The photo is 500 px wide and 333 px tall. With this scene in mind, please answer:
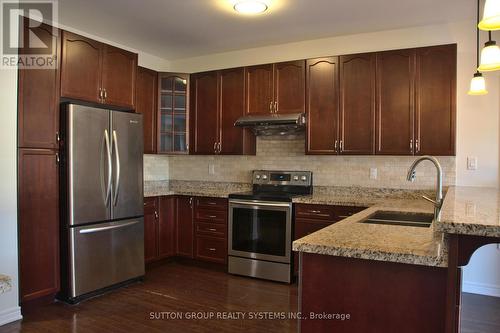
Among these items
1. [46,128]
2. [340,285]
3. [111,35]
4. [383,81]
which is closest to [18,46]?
[46,128]

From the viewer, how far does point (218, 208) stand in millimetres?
4238

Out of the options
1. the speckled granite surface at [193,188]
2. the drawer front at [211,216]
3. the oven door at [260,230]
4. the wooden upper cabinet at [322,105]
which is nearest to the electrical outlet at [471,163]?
the wooden upper cabinet at [322,105]

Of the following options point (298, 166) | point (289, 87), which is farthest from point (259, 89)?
point (298, 166)

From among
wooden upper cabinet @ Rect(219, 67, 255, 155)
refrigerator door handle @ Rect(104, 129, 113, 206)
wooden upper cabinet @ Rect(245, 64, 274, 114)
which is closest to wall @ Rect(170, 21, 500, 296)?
wooden upper cabinet @ Rect(245, 64, 274, 114)

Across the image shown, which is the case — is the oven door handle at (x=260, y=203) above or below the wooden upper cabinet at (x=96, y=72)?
below

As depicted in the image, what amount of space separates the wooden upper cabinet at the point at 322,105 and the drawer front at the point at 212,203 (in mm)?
1115

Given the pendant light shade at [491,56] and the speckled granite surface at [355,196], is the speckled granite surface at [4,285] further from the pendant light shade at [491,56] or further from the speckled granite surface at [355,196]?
the speckled granite surface at [355,196]

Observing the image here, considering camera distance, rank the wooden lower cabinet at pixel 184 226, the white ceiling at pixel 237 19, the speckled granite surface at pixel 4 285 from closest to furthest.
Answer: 1. the speckled granite surface at pixel 4 285
2. the white ceiling at pixel 237 19
3. the wooden lower cabinet at pixel 184 226

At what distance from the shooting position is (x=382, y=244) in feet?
4.95

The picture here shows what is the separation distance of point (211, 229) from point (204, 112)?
1.43 meters

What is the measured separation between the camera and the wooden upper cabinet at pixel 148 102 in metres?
4.32

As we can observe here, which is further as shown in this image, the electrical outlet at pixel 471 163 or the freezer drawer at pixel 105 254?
the electrical outlet at pixel 471 163

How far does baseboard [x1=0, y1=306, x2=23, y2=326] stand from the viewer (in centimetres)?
278

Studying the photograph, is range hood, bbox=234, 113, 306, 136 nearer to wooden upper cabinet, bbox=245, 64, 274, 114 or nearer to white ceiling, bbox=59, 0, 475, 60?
wooden upper cabinet, bbox=245, 64, 274, 114
